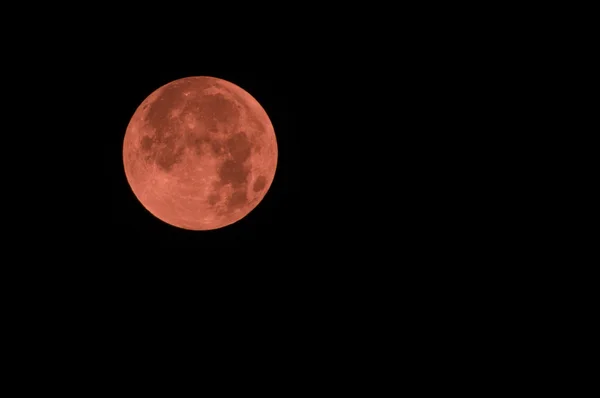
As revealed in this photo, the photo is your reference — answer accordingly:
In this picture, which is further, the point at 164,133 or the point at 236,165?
the point at 236,165

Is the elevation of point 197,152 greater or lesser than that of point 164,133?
lesser

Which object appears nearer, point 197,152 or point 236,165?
point 197,152

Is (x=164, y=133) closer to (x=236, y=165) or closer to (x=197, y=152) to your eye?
(x=197, y=152)

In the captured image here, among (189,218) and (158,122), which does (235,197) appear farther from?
(158,122)

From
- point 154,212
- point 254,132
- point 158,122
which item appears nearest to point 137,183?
point 154,212

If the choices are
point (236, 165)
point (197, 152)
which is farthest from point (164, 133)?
point (236, 165)

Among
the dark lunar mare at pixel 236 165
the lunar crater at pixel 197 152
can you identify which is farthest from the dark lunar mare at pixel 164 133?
the dark lunar mare at pixel 236 165

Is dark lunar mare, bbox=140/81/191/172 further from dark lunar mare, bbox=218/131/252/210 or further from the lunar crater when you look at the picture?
dark lunar mare, bbox=218/131/252/210

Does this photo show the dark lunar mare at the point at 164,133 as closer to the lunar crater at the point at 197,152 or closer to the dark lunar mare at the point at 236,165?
the lunar crater at the point at 197,152

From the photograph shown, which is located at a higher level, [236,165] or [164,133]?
→ [164,133]

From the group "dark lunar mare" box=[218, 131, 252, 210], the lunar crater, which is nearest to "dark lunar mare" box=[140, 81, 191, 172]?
the lunar crater

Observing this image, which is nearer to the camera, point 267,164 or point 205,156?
point 205,156
